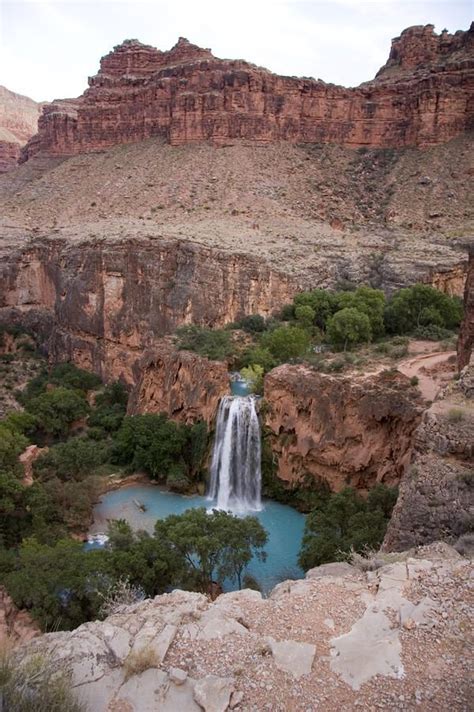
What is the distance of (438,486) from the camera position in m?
12.2

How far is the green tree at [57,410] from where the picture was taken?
36.8 metres

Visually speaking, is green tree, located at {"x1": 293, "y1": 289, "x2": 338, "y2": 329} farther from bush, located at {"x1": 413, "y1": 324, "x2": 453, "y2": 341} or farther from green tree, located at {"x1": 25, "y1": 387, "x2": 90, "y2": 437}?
green tree, located at {"x1": 25, "y1": 387, "x2": 90, "y2": 437}

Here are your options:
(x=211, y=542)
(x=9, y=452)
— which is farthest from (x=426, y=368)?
(x=9, y=452)

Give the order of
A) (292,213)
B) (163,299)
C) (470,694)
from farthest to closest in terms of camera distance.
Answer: (292,213) < (163,299) < (470,694)

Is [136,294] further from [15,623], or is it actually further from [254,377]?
[15,623]

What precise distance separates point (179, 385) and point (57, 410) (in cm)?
964

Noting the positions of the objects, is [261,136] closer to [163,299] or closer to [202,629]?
[163,299]

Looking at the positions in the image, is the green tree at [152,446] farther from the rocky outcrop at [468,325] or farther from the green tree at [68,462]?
the rocky outcrop at [468,325]

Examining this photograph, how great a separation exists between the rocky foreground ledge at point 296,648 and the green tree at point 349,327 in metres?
23.2

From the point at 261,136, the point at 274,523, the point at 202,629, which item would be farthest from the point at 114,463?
the point at 261,136

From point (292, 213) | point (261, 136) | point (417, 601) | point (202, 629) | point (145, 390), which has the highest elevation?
point (261, 136)

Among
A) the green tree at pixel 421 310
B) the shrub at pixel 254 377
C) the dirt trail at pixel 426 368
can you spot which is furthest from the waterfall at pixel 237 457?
the green tree at pixel 421 310

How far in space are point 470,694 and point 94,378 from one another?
3784 cm

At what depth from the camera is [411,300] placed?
118 feet
